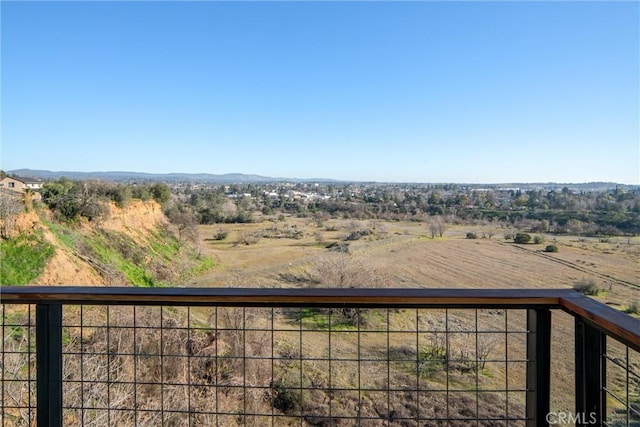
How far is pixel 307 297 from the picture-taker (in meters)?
1.22

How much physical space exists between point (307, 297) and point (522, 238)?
17501 mm

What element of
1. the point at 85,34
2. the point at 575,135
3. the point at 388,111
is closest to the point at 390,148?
the point at 388,111

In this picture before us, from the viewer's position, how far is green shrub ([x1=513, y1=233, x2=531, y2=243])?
16373 millimetres

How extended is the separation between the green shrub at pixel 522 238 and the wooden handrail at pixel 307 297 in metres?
16.9

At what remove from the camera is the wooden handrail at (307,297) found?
3.79ft

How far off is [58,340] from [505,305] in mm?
1344

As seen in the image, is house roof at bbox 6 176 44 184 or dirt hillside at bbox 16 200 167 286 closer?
dirt hillside at bbox 16 200 167 286

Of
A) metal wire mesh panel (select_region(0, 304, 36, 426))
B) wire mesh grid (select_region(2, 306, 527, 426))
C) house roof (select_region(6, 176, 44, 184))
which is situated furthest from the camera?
house roof (select_region(6, 176, 44, 184))

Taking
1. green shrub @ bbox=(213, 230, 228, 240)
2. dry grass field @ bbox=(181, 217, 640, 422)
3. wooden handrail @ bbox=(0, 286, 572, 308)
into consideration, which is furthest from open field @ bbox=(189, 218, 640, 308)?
wooden handrail @ bbox=(0, 286, 572, 308)

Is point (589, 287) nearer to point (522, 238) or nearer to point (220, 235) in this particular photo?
point (522, 238)

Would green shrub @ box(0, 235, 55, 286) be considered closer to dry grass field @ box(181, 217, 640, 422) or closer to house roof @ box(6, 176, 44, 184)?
house roof @ box(6, 176, 44, 184)

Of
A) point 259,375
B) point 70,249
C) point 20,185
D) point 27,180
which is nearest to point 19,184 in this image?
point 20,185

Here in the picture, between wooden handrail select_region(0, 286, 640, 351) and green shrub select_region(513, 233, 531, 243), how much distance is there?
55.6 ft

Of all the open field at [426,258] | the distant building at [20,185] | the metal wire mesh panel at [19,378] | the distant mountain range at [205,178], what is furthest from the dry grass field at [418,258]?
the metal wire mesh panel at [19,378]
